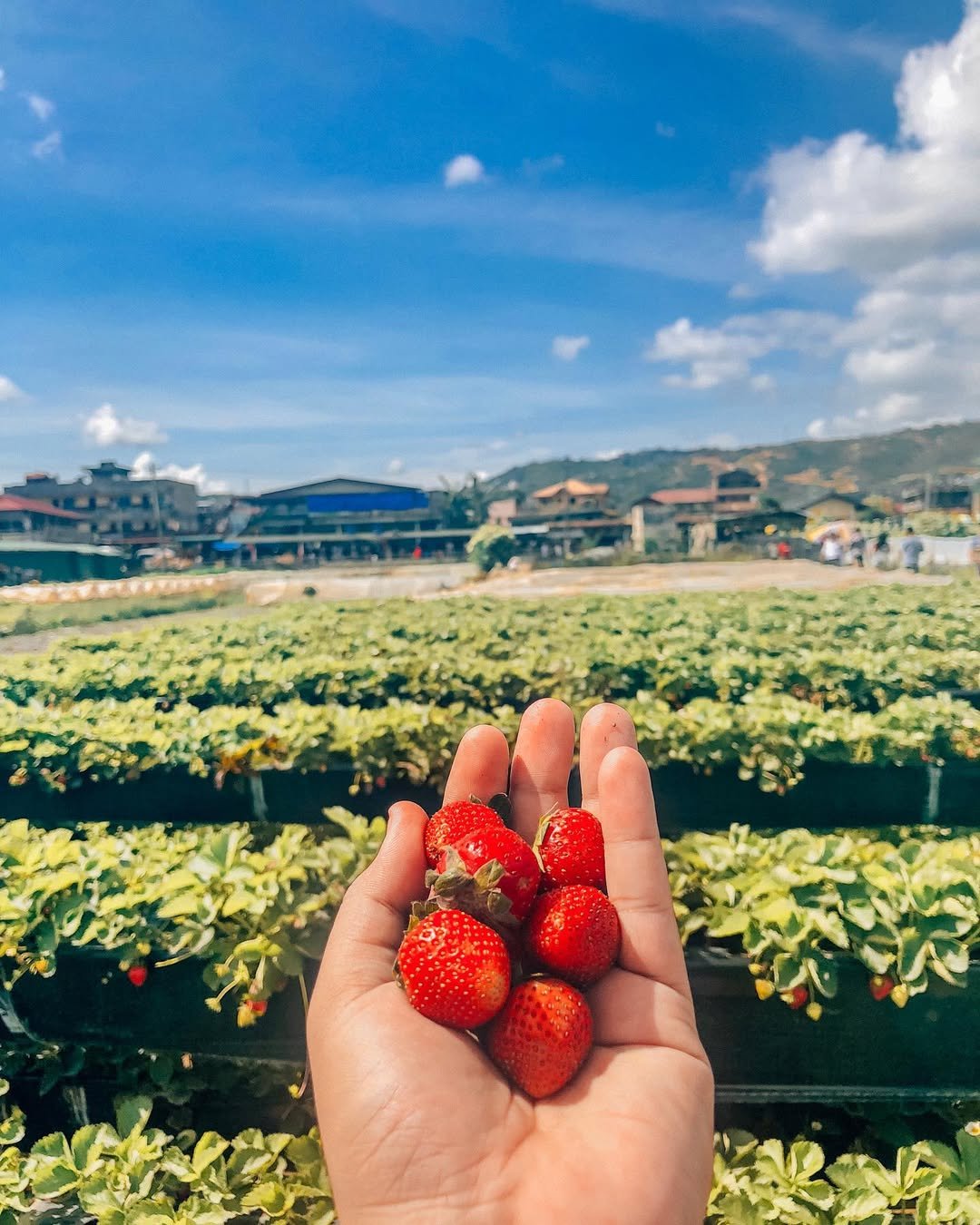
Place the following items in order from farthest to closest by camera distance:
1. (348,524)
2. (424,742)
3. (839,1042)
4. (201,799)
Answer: (348,524) < (201,799) < (424,742) < (839,1042)

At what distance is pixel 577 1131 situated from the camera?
5.52 ft

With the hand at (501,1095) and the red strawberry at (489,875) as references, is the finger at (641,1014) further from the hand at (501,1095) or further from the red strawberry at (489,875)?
the red strawberry at (489,875)

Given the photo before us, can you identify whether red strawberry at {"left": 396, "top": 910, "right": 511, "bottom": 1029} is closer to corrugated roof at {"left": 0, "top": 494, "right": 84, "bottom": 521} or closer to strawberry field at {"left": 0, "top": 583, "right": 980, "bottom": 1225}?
strawberry field at {"left": 0, "top": 583, "right": 980, "bottom": 1225}

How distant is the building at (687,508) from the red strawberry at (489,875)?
5693 centimetres

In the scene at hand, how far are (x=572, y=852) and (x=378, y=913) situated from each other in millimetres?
589

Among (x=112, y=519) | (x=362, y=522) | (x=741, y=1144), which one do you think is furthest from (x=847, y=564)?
(x=112, y=519)

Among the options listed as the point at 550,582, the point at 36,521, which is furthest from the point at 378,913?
the point at 36,521

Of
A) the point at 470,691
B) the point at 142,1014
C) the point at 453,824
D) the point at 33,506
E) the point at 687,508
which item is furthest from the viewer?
the point at 687,508

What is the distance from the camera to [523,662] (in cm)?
813

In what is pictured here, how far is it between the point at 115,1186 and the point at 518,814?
1.62m

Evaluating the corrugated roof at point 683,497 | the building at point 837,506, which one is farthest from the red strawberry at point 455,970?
Result: the building at point 837,506

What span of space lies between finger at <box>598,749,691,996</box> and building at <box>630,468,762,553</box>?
56661 mm

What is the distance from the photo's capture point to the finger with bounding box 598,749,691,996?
2.10m

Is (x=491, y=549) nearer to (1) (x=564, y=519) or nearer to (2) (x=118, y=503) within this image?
Answer: (1) (x=564, y=519)
